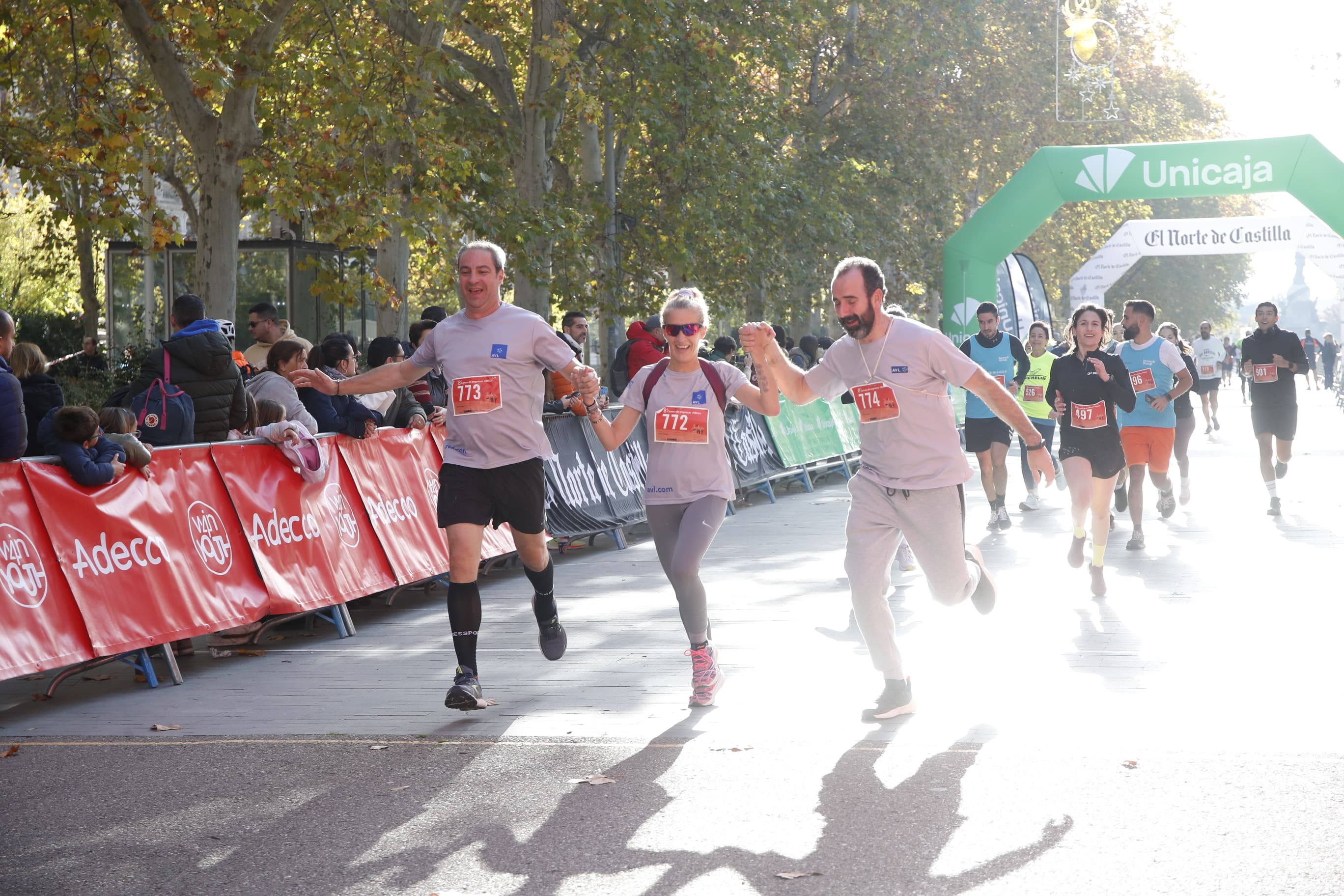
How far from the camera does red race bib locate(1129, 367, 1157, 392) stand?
464 inches

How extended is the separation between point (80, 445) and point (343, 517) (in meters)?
2.17

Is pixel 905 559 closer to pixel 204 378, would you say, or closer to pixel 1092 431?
pixel 1092 431

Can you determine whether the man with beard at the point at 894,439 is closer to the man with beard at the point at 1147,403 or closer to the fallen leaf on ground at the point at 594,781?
the fallen leaf on ground at the point at 594,781

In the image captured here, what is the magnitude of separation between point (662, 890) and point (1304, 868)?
176cm

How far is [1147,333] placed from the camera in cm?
1240

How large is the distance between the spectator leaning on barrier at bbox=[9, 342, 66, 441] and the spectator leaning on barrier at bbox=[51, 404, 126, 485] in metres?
1.31

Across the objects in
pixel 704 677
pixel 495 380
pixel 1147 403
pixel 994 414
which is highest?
pixel 495 380

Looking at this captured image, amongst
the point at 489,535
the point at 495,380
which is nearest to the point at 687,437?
the point at 495,380

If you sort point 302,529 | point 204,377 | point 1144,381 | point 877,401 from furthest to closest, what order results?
point 1144,381 < point 204,377 < point 302,529 < point 877,401

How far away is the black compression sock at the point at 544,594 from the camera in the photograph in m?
7.14

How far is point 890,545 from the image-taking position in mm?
6492

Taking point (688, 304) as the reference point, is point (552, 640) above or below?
below

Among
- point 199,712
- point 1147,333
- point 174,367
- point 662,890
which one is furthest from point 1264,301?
point 662,890

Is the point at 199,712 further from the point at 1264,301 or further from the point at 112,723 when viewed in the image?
the point at 1264,301
